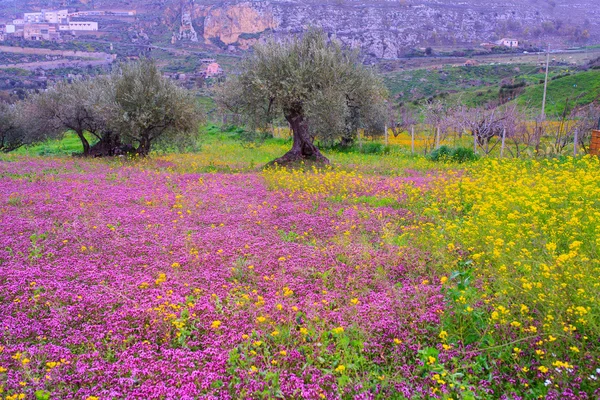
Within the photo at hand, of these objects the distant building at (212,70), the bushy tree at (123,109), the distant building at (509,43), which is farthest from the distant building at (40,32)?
the distant building at (509,43)

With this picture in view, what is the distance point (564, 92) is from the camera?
45.4 meters

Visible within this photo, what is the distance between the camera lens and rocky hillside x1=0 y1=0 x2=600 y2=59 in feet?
389

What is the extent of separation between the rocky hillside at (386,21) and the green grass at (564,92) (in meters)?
65.7

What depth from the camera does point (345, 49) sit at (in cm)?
2339

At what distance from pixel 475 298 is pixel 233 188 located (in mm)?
9650

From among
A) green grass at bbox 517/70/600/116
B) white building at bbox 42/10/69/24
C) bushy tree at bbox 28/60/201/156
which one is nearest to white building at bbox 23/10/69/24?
white building at bbox 42/10/69/24

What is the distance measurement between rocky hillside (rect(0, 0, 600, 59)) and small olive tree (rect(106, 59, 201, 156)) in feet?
312

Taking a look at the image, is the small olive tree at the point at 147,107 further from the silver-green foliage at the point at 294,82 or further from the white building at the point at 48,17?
the white building at the point at 48,17

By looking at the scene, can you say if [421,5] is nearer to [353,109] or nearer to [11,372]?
[353,109]

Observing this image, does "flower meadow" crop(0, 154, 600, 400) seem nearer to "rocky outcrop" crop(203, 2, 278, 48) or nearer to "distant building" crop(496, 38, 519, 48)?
"distant building" crop(496, 38, 519, 48)

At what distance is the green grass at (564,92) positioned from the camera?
133 ft

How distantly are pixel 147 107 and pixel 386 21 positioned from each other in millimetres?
115316

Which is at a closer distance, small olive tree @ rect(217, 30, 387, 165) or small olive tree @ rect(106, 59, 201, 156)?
small olive tree @ rect(217, 30, 387, 165)

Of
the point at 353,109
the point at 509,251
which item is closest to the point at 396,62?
the point at 353,109
